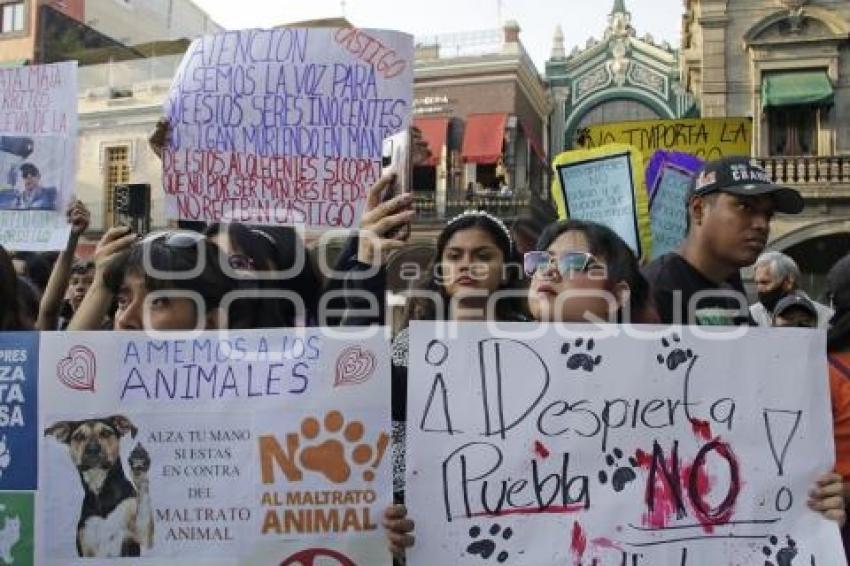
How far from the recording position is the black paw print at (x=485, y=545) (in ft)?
8.23

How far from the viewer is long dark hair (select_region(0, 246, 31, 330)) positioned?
325cm

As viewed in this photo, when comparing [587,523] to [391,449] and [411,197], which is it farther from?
[411,197]

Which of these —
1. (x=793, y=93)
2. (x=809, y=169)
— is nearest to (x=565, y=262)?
(x=809, y=169)

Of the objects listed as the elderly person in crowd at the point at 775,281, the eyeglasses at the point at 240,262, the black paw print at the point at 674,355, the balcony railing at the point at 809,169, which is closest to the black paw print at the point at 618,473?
the black paw print at the point at 674,355

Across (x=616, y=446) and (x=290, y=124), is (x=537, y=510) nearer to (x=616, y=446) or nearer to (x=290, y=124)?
(x=616, y=446)

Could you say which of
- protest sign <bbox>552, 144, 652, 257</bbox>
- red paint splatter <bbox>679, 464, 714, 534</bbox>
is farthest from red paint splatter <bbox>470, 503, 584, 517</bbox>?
protest sign <bbox>552, 144, 652, 257</bbox>

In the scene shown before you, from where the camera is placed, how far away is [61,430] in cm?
270

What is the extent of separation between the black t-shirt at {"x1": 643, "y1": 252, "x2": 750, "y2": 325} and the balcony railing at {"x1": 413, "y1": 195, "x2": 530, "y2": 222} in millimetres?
17003

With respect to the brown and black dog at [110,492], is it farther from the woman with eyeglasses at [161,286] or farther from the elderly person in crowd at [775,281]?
the elderly person in crowd at [775,281]

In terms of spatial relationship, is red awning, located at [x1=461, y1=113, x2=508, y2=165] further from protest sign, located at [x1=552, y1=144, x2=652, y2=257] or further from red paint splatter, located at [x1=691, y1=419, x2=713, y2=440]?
red paint splatter, located at [x1=691, y1=419, x2=713, y2=440]

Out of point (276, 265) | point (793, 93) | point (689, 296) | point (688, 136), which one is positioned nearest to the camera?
point (689, 296)

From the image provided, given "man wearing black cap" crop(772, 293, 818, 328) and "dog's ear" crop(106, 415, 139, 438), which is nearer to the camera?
"dog's ear" crop(106, 415, 139, 438)

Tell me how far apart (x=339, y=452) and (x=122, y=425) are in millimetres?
611

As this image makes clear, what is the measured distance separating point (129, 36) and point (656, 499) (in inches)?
1299
